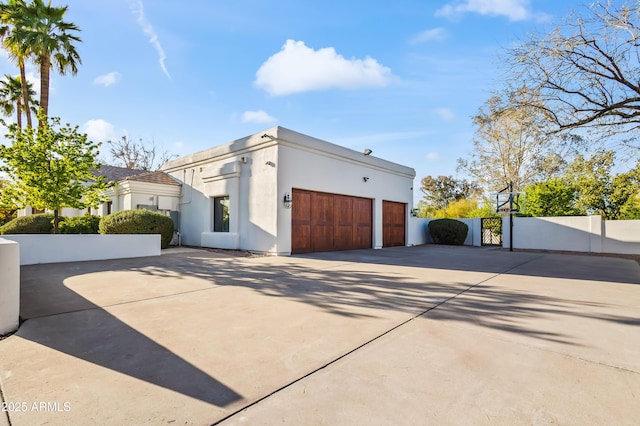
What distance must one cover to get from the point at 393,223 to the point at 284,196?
704cm

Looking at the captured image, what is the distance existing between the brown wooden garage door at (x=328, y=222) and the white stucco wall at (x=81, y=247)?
15.4 feet

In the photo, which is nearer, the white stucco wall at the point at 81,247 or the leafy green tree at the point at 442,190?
the white stucco wall at the point at 81,247

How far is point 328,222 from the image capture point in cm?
1189

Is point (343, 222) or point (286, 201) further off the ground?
point (286, 201)

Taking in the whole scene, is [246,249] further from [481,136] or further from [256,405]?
[481,136]

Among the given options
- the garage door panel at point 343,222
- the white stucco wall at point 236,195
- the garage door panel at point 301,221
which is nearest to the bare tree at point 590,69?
the garage door panel at point 343,222

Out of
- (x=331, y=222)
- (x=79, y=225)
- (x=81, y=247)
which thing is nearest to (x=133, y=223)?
(x=81, y=247)

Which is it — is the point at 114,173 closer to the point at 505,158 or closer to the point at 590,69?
the point at 590,69

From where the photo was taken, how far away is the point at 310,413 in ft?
5.91

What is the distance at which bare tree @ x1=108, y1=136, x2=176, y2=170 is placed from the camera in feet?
96.6

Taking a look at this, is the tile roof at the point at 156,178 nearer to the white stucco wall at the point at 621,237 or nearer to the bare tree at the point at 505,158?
the white stucco wall at the point at 621,237

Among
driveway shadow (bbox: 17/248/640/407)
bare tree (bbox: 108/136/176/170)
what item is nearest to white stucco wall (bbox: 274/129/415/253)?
driveway shadow (bbox: 17/248/640/407)

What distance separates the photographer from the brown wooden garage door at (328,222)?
10.9 metres

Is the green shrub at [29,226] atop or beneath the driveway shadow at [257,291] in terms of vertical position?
atop
